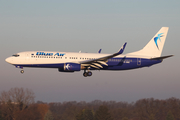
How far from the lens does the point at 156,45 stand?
6681 centimetres

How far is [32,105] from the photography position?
99125mm

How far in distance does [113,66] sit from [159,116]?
55.3 m

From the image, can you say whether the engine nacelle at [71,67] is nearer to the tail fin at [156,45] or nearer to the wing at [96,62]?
the wing at [96,62]

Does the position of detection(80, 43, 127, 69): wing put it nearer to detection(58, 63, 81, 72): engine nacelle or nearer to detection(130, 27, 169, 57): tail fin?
detection(58, 63, 81, 72): engine nacelle

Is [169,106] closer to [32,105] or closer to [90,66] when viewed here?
[32,105]

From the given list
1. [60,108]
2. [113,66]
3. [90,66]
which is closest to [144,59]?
[113,66]

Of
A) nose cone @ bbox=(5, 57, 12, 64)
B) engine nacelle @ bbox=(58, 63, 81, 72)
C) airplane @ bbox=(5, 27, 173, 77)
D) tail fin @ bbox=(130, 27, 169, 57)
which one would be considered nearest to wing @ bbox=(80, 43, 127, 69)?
airplane @ bbox=(5, 27, 173, 77)

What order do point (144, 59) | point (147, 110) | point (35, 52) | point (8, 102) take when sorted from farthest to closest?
point (147, 110) < point (8, 102) < point (144, 59) < point (35, 52)

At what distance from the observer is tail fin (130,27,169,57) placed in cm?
6538

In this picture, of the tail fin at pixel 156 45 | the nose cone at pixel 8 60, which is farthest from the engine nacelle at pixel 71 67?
the tail fin at pixel 156 45

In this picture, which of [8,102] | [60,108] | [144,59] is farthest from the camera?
[60,108]

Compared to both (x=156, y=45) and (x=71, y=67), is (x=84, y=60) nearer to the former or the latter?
(x=71, y=67)

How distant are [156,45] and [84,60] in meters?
18.6

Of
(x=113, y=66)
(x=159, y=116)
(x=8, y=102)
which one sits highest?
(x=113, y=66)
